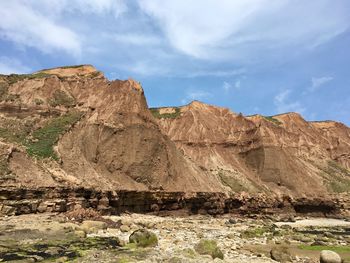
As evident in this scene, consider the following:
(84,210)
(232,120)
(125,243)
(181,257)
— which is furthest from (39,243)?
(232,120)

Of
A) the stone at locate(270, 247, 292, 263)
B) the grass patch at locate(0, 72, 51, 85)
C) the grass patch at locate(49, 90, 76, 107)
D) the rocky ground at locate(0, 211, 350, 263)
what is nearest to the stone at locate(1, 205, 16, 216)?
the rocky ground at locate(0, 211, 350, 263)

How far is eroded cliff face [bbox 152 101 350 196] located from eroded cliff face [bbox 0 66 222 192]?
18168 millimetres

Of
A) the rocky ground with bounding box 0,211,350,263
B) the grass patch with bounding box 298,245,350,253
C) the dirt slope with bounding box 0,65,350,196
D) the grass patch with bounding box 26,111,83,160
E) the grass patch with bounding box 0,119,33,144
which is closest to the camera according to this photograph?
the rocky ground with bounding box 0,211,350,263

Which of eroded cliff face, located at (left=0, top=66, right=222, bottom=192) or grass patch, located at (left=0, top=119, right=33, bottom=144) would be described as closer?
eroded cliff face, located at (left=0, top=66, right=222, bottom=192)

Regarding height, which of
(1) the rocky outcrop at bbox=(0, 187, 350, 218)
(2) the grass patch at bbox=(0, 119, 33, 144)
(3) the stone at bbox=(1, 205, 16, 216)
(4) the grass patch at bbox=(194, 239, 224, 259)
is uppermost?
(2) the grass patch at bbox=(0, 119, 33, 144)

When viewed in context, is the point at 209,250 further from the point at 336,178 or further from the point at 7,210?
the point at 336,178

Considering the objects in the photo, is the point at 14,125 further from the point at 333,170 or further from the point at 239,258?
the point at 333,170

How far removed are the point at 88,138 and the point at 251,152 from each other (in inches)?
2193

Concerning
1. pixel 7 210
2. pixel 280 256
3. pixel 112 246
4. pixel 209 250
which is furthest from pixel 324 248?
pixel 7 210

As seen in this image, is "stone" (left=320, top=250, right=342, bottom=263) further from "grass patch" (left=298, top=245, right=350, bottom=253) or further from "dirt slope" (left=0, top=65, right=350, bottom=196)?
"dirt slope" (left=0, top=65, right=350, bottom=196)

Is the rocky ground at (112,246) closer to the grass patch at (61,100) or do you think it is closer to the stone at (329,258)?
the stone at (329,258)

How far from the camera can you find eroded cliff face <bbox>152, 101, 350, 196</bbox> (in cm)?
9250

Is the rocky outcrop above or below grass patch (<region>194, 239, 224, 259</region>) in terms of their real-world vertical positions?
above

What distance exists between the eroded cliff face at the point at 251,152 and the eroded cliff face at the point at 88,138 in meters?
18.2
